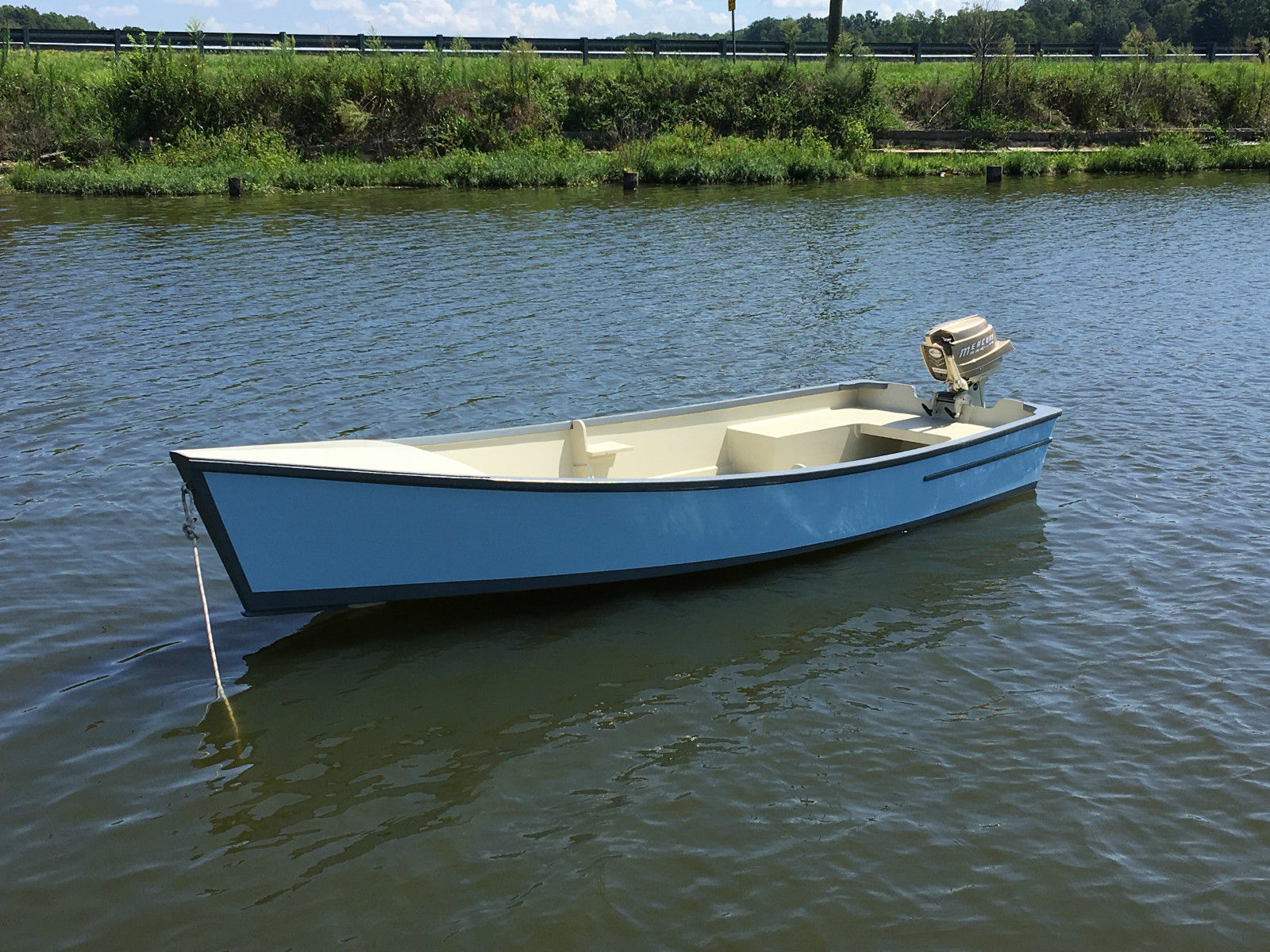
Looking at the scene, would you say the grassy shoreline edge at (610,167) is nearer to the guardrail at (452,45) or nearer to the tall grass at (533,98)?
the tall grass at (533,98)

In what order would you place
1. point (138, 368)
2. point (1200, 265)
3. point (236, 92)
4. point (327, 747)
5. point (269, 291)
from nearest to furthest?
point (327, 747)
point (138, 368)
point (269, 291)
point (1200, 265)
point (236, 92)

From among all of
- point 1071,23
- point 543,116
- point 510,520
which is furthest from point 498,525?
point 1071,23

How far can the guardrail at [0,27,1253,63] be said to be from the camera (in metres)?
40.2

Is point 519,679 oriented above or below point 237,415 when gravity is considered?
below

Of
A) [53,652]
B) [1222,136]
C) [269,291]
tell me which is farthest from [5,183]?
[1222,136]

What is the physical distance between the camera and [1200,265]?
20.8 metres

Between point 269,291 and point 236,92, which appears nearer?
point 269,291

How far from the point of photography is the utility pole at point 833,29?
39844 millimetres

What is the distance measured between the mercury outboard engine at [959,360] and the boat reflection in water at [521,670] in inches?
59.0

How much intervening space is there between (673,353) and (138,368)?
6.75m

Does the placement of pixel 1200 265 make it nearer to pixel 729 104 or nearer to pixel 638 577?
pixel 638 577

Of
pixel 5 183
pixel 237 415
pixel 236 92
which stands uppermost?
pixel 236 92

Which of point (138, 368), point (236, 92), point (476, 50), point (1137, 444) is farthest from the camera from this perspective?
point (476, 50)

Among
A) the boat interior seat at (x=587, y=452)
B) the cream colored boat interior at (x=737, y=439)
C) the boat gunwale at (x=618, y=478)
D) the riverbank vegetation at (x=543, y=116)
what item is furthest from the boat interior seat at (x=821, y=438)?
the riverbank vegetation at (x=543, y=116)
